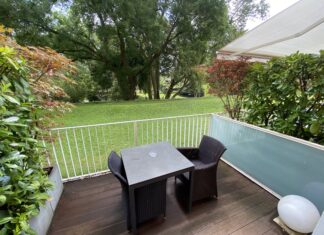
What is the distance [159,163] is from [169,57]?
36.1ft

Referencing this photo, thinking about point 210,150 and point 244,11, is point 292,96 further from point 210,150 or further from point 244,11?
point 244,11

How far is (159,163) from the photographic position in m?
1.83

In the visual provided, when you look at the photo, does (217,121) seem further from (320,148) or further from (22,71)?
(22,71)

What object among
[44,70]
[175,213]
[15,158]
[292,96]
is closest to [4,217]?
[15,158]

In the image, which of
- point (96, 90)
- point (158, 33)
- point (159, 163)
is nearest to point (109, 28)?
point (158, 33)

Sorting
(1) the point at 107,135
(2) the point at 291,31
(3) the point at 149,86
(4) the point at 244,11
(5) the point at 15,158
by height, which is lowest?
(1) the point at 107,135

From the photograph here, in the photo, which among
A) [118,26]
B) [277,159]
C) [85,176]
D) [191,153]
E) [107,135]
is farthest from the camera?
[118,26]

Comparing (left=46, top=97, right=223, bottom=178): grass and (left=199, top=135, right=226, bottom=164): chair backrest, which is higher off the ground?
(left=199, top=135, right=226, bottom=164): chair backrest

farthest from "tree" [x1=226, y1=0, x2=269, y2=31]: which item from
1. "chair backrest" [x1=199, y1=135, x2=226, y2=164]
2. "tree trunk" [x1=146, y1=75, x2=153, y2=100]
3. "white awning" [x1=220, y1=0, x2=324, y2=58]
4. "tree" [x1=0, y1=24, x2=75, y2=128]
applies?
"tree" [x1=0, y1=24, x2=75, y2=128]

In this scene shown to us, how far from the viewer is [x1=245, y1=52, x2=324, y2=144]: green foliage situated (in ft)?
6.54

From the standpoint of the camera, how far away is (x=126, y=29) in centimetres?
805

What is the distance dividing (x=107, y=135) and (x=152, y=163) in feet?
8.78

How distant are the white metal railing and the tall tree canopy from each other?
576 centimetres

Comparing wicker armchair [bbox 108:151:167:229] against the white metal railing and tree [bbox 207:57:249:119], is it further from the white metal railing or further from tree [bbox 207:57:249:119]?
tree [bbox 207:57:249:119]
